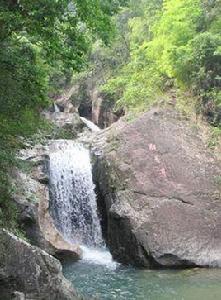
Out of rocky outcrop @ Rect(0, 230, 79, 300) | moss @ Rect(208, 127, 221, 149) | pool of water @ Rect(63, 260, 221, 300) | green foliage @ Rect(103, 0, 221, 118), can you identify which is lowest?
pool of water @ Rect(63, 260, 221, 300)

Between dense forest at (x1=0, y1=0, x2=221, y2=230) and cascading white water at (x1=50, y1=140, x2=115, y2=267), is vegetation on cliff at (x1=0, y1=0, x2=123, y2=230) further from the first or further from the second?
cascading white water at (x1=50, y1=140, x2=115, y2=267)

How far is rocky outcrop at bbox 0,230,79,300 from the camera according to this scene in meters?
9.16

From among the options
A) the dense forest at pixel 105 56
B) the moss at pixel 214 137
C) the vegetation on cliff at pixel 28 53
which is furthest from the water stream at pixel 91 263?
the moss at pixel 214 137

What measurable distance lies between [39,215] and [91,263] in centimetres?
232

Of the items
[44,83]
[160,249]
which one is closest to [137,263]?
[160,249]

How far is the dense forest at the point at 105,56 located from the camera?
403 inches

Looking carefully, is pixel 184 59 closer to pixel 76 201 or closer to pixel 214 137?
pixel 214 137

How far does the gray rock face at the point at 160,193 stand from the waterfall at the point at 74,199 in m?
0.52

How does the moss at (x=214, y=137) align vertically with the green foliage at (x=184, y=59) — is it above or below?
below

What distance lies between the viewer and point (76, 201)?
774 inches

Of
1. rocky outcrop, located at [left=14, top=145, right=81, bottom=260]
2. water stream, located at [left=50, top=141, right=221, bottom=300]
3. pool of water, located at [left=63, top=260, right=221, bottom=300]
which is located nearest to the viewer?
pool of water, located at [left=63, top=260, right=221, bottom=300]

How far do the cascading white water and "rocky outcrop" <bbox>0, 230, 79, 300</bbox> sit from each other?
8377 mm

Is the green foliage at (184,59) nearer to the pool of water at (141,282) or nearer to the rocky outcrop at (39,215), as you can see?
the rocky outcrop at (39,215)

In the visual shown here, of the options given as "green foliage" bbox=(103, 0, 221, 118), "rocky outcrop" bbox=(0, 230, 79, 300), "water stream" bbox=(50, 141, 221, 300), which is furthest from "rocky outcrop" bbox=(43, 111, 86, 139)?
"rocky outcrop" bbox=(0, 230, 79, 300)
